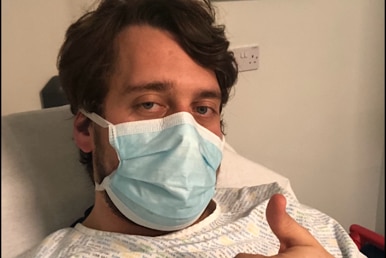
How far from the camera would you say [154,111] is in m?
1.05

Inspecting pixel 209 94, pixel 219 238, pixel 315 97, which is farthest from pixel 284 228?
pixel 315 97

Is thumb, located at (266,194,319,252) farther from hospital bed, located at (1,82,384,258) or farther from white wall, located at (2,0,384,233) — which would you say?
white wall, located at (2,0,384,233)

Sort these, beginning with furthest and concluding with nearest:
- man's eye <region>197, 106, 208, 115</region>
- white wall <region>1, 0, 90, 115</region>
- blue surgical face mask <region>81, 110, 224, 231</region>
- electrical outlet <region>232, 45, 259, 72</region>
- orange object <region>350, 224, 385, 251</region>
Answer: electrical outlet <region>232, 45, 259, 72</region> < orange object <region>350, 224, 385, 251</region> < white wall <region>1, 0, 90, 115</region> < man's eye <region>197, 106, 208, 115</region> < blue surgical face mask <region>81, 110, 224, 231</region>

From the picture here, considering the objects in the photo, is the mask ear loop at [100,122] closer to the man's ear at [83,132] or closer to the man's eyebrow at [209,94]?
the man's ear at [83,132]

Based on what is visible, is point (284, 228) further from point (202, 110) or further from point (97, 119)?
point (97, 119)

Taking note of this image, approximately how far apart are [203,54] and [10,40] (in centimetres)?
42

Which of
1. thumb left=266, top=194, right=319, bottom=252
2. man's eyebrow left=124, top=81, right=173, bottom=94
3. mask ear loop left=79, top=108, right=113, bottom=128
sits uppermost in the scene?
man's eyebrow left=124, top=81, right=173, bottom=94

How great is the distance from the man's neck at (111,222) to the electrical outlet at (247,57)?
672mm

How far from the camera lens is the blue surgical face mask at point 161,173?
1003 millimetres

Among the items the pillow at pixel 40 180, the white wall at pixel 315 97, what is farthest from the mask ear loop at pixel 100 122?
the white wall at pixel 315 97

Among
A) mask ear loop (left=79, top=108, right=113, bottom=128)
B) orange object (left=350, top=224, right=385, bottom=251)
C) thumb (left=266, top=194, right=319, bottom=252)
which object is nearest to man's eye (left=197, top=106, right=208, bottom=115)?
mask ear loop (left=79, top=108, right=113, bottom=128)

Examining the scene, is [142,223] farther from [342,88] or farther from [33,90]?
[342,88]

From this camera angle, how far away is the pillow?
1135mm

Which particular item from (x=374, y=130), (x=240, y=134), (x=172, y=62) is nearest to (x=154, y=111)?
(x=172, y=62)
